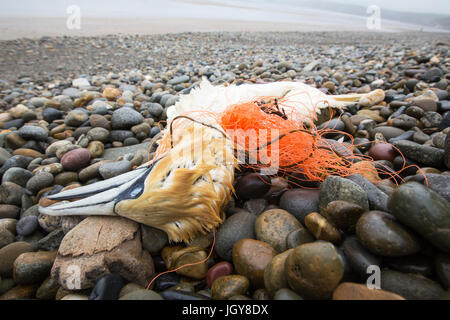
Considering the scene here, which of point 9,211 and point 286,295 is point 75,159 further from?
point 286,295

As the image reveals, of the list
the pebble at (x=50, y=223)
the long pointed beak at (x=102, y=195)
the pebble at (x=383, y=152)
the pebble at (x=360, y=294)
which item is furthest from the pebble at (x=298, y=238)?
the pebble at (x=50, y=223)

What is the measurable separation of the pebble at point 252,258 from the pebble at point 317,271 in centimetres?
29

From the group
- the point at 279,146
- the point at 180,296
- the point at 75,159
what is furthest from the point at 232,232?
the point at 75,159

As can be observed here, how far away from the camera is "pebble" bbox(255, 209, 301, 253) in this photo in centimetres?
170

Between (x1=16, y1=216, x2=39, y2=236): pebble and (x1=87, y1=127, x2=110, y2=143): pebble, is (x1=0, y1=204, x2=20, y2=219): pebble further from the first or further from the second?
(x1=87, y1=127, x2=110, y2=143): pebble

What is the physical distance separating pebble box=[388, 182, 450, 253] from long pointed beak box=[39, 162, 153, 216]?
157cm

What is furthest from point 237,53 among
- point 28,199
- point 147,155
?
point 28,199

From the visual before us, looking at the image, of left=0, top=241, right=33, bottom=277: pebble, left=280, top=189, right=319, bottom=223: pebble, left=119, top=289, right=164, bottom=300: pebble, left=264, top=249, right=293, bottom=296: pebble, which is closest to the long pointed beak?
left=0, top=241, right=33, bottom=277: pebble

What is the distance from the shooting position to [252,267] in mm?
1541

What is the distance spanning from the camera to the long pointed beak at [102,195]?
1.70 m

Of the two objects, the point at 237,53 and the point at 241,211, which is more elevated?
the point at 237,53

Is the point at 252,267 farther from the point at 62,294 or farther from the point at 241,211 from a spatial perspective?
the point at 62,294

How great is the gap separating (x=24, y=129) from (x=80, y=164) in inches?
47.8

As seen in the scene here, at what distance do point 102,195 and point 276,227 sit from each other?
1220mm
